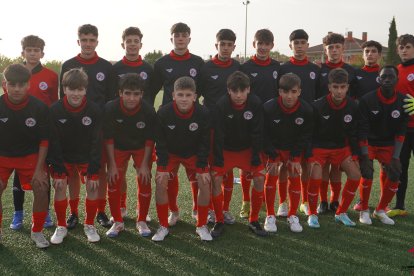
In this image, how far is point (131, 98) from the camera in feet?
12.5

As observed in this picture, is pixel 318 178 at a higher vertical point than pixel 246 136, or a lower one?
lower

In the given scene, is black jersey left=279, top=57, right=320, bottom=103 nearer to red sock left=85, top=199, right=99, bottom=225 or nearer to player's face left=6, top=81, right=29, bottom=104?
red sock left=85, top=199, right=99, bottom=225

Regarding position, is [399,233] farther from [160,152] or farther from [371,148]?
[160,152]

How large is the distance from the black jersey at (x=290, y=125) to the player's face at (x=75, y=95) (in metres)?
1.80

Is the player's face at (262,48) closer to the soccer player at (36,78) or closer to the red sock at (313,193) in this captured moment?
the red sock at (313,193)

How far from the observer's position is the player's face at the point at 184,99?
381 cm

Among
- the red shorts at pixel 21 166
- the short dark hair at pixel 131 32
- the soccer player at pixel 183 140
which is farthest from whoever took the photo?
the short dark hair at pixel 131 32

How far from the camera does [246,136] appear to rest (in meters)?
4.08

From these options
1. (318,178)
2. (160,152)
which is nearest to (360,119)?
(318,178)

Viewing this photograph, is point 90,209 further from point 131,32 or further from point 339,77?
point 339,77

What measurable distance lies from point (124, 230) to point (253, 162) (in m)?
1.44

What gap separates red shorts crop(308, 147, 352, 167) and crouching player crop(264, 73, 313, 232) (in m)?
0.20

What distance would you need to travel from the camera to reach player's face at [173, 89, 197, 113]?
381 centimetres

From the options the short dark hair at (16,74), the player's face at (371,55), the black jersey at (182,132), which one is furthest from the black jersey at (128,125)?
the player's face at (371,55)
